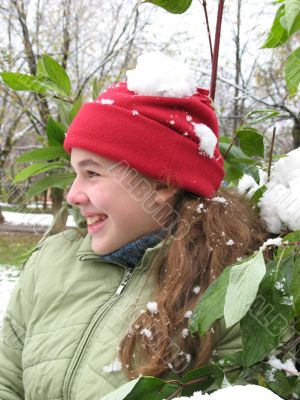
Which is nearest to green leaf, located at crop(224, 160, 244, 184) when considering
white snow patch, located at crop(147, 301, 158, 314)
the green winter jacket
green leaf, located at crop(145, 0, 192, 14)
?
the green winter jacket

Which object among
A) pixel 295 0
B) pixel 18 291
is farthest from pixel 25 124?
pixel 295 0

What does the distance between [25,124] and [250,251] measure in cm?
1372

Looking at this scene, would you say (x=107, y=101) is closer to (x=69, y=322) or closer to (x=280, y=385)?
(x=69, y=322)

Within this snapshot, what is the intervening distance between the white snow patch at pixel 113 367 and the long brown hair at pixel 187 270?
0.02 meters

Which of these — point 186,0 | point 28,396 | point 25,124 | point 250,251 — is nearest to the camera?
point 186,0

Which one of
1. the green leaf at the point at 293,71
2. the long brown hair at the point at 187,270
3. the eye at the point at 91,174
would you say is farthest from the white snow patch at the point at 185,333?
the green leaf at the point at 293,71

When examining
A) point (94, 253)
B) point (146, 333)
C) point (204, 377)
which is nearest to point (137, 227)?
point (94, 253)

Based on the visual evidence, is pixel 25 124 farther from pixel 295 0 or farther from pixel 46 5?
pixel 295 0

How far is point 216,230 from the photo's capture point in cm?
125

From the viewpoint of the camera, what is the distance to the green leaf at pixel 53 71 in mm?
1215

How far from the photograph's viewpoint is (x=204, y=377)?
0.79 m

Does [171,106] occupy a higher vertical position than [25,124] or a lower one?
higher

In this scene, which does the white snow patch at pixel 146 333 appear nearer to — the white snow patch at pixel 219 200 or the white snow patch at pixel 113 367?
the white snow patch at pixel 113 367

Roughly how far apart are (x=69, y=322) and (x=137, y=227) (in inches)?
11.9
